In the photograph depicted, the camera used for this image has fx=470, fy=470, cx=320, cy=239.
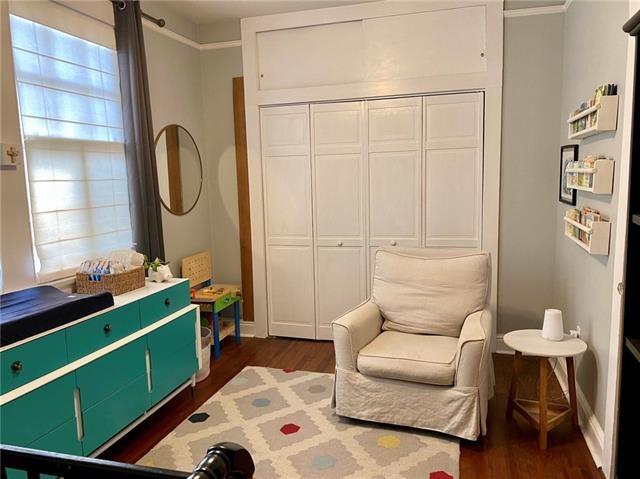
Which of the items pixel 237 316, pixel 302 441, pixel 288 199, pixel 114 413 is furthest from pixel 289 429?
pixel 288 199

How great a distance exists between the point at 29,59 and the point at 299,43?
1.98 m

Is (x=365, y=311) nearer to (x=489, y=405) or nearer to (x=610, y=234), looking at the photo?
(x=489, y=405)

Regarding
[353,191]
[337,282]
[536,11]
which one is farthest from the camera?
[337,282]

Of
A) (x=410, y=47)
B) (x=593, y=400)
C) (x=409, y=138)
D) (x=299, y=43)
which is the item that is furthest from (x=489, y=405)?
(x=299, y=43)

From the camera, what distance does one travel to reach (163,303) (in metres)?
2.71

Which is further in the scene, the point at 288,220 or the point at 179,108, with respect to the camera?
the point at 288,220

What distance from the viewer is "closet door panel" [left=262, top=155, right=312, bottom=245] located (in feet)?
12.6

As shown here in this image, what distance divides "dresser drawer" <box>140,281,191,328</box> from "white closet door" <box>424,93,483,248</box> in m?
1.86

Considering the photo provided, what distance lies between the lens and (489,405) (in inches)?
110

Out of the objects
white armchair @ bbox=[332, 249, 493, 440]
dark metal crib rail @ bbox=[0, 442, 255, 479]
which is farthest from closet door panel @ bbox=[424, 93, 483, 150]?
dark metal crib rail @ bbox=[0, 442, 255, 479]

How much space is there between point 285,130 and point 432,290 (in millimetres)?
1817

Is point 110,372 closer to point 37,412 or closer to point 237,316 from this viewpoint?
point 37,412

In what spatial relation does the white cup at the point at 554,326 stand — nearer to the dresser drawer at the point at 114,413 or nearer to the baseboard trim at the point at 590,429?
the baseboard trim at the point at 590,429

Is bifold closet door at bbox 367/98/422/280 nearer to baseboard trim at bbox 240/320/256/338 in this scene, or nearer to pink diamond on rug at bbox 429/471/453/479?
baseboard trim at bbox 240/320/256/338
